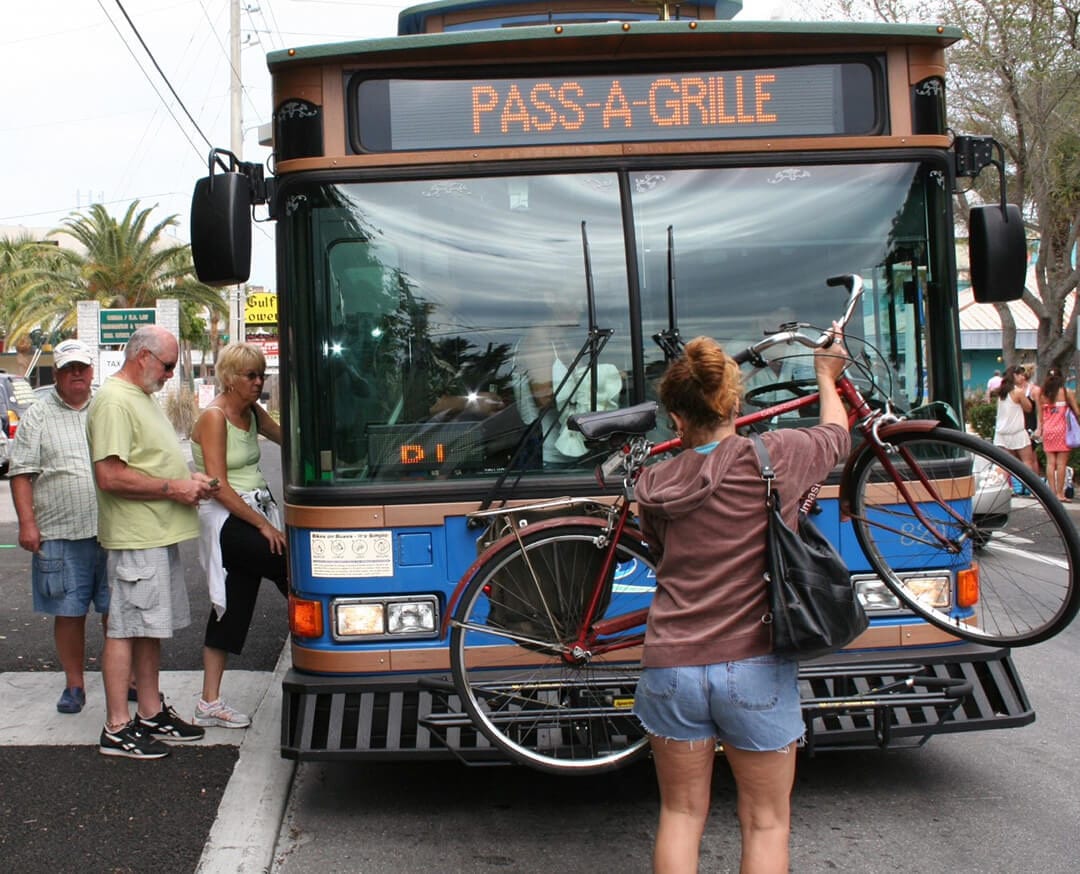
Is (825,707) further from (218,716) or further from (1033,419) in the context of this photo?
(1033,419)

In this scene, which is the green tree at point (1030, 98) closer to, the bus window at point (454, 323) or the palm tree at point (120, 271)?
the bus window at point (454, 323)

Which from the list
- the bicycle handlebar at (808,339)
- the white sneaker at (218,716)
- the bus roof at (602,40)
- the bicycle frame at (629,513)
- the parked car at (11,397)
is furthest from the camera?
the parked car at (11,397)

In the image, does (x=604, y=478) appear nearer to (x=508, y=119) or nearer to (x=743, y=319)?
(x=743, y=319)

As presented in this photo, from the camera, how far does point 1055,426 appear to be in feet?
51.1

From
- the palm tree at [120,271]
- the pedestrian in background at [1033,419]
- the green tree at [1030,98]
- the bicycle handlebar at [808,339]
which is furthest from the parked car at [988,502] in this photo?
the palm tree at [120,271]

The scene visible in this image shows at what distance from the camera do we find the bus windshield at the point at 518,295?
185 inches

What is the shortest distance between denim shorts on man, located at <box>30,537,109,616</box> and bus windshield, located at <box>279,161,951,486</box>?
6.30 feet

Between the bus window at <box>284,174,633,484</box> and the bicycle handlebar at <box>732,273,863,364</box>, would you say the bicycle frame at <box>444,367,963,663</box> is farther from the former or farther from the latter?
the bus window at <box>284,174,633,484</box>

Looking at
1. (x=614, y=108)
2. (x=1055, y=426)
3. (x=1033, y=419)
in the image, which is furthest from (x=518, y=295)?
(x=1033, y=419)

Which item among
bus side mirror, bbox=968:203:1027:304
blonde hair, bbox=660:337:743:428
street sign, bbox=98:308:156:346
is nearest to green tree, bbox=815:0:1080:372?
street sign, bbox=98:308:156:346

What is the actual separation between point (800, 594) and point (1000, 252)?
2359mm

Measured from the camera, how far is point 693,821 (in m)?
3.24

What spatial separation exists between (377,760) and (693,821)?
1705 millimetres

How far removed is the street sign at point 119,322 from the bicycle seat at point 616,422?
55.6 ft
